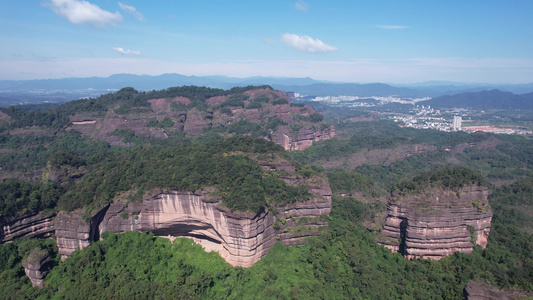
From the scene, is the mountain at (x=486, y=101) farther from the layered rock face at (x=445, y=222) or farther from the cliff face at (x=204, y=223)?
the cliff face at (x=204, y=223)

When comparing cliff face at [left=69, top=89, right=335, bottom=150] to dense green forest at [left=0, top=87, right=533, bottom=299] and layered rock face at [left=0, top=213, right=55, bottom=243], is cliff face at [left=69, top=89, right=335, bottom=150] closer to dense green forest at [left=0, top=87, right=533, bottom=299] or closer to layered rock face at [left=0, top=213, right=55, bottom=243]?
dense green forest at [left=0, top=87, right=533, bottom=299]

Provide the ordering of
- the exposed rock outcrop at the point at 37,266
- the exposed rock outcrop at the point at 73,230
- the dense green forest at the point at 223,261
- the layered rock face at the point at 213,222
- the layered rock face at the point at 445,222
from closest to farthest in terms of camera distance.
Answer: the dense green forest at the point at 223,261, the exposed rock outcrop at the point at 37,266, the layered rock face at the point at 213,222, the exposed rock outcrop at the point at 73,230, the layered rock face at the point at 445,222

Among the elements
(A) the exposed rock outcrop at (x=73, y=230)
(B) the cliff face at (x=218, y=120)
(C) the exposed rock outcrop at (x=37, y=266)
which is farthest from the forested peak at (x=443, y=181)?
(B) the cliff face at (x=218, y=120)

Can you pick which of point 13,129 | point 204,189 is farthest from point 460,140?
point 13,129

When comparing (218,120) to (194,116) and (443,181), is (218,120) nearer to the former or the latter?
(194,116)

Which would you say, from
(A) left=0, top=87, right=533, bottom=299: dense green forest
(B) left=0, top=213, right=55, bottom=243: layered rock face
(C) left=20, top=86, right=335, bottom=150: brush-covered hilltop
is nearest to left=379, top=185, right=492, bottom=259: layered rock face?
(A) left=0, top=87, right=533, bottom=299: dense green forest

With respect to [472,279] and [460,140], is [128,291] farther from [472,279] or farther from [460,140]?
[460,140]
